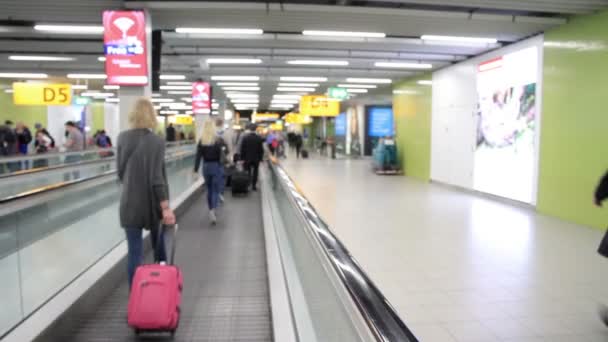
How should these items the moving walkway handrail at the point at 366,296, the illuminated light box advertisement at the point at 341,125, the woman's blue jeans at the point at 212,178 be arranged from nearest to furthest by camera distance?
the moving walkway handrail at the point at 366,296 → the woman's blue jeans at the point at 212,178 → the illuminated light box advertisement at the point at 341,125

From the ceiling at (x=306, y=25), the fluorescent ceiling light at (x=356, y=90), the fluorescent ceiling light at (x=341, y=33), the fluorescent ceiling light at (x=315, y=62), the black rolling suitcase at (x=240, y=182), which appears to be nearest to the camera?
the ceiling at (x=306, y=25)

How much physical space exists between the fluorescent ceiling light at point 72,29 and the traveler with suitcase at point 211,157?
15.1 feet

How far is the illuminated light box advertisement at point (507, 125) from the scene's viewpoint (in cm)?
1062

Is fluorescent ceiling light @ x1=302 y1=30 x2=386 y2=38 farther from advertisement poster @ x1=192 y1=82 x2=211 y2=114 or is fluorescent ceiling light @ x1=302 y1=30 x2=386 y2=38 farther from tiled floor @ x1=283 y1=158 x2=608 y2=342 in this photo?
advertisement poster @ x1=192 y1=82 x2=211 y2=114

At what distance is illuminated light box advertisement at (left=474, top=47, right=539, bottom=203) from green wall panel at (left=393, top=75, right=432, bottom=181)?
390 centimetres

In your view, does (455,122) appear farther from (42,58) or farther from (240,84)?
(42,58)

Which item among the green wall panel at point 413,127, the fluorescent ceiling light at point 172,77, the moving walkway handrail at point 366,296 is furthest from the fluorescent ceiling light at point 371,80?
the moving walkway handrail at point 366,296

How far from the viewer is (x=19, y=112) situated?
24.3 m

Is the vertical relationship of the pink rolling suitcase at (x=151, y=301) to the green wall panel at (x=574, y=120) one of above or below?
below

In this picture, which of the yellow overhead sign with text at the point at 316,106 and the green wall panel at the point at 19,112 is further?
the yellow overhead sign with text at the point at 316,106

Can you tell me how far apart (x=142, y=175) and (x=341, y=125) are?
120ft

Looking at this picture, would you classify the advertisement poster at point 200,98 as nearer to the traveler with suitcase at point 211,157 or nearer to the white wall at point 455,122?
the white wall at point 455,122

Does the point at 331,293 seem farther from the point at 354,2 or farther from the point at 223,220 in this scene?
the point at 354,2

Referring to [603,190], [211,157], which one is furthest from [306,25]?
[603,190]
